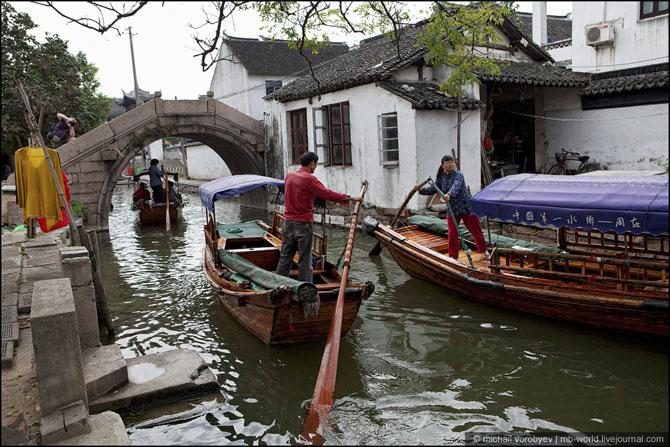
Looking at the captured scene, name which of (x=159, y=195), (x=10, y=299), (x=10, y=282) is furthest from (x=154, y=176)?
(x=10, y=299)

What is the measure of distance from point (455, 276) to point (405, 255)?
122 cm

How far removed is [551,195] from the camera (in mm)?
6000

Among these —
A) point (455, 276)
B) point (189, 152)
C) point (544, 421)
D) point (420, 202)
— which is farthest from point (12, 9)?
point (189, 152)

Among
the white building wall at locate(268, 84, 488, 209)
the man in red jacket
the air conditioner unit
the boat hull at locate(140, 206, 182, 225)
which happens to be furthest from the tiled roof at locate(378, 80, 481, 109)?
the boat hull at locate(140, 206, 182, 225)

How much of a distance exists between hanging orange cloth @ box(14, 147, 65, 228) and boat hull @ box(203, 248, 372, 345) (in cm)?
283

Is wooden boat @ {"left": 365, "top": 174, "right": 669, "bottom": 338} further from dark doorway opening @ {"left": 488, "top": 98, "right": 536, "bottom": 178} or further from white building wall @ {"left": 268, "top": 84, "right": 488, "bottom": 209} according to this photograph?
dark doorway opening @ {"left": 488, "top": 98, "right": 536, "bottom": 178}

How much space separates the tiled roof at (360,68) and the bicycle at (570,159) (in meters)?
4.31

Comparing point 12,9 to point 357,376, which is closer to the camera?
point 357,376

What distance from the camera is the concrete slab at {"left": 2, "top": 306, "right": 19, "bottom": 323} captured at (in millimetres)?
5245

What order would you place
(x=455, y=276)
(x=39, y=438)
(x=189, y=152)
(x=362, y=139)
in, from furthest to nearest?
(x=189, y=152), (x=362, y=139), (x=455, y=276), (x=39, y=438)

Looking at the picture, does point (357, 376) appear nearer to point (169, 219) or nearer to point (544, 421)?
point (544, 421)

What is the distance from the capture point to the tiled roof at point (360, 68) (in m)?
12.3

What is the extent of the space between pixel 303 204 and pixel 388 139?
685 centimetres

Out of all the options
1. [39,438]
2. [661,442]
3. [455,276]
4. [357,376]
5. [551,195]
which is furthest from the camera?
[455,276]
